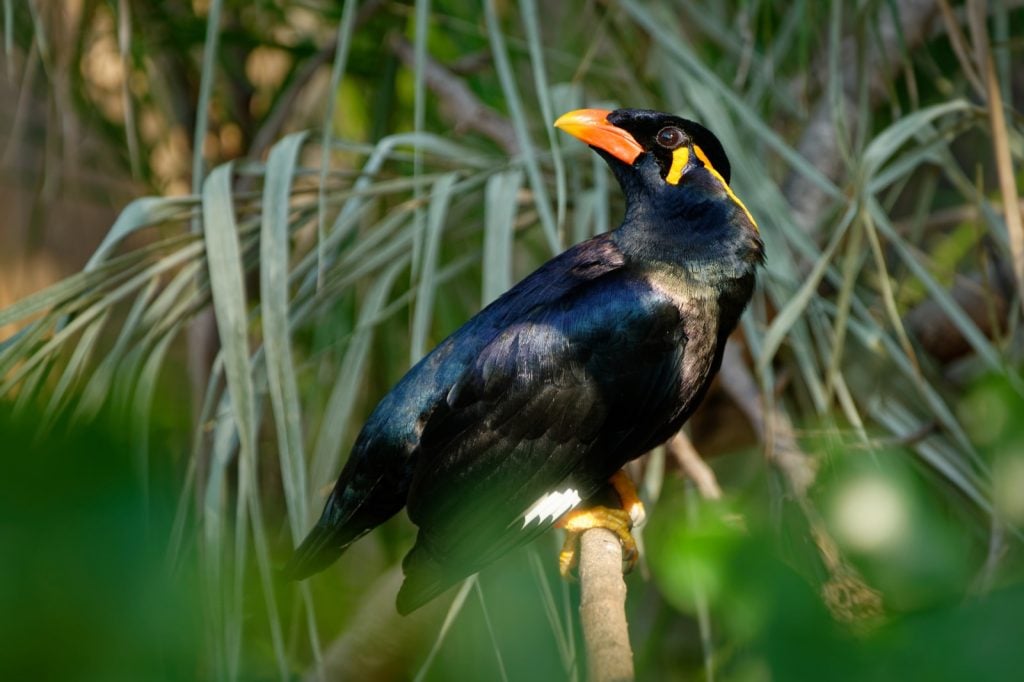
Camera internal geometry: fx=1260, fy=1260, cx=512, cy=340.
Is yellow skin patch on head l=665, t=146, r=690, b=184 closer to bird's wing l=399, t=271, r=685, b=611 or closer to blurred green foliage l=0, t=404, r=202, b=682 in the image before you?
bird's wing l=399, t=271, r=685, b=611

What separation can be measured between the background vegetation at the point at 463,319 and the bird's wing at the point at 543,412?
0.38 ft

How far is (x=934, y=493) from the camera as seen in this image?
249cm

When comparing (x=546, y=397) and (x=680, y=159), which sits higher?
(x=680, y=159)

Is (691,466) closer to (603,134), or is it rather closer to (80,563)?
(603,134)

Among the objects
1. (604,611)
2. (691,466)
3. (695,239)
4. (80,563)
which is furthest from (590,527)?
(80,563)

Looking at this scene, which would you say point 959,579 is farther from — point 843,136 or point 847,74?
point 847,74

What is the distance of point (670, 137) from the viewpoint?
2174mm

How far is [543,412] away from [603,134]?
0.54m

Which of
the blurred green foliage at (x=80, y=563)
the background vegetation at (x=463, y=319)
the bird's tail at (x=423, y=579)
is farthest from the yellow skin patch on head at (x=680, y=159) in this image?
the blurred green foliage at (x=80, y=563)

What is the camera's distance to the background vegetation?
81 centimetres

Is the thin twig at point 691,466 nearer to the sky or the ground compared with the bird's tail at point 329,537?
nearer to the ground

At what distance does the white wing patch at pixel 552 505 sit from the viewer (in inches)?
75.1

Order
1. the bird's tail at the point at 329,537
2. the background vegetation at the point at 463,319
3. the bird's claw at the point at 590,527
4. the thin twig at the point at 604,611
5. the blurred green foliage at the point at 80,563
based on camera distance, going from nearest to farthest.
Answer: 1. the blurred green foliage at the point at 80,563
2. the background vegetation at the point at 463,319
3. the thin twig at the point at 604,611
4. the bird's tail at the point at 329,537
5. the bird's claw at the point at 590,527

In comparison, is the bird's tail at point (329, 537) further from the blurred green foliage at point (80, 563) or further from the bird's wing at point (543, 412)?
the blurred green foliage at point (80, 563)
